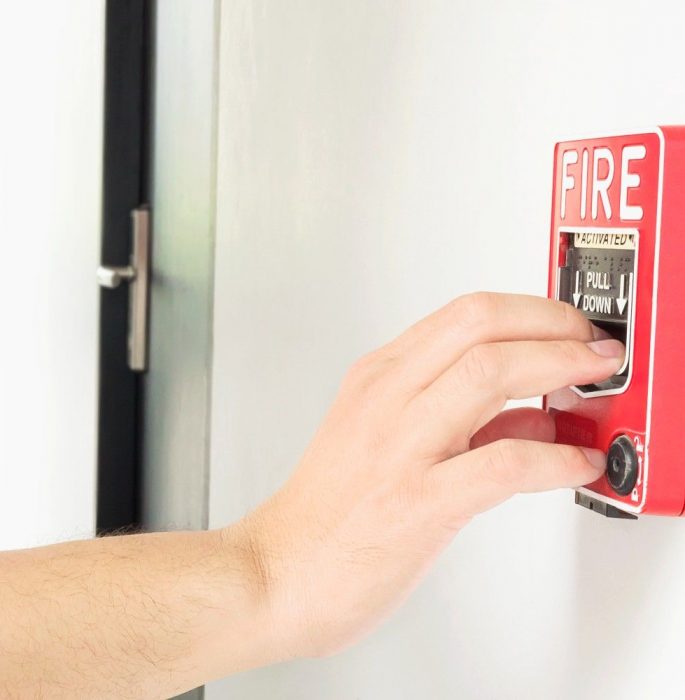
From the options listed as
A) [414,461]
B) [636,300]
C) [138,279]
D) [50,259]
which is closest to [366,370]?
[414,461]

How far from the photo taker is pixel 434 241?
84 centimetres

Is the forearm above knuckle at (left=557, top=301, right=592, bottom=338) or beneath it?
beneath

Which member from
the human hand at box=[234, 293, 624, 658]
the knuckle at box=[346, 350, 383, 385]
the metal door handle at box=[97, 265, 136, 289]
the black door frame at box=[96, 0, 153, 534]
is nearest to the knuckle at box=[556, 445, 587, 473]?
the human hand at box=[234, 293, 624, 658]

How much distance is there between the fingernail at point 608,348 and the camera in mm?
518

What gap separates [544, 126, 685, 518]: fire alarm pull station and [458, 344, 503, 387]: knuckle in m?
0.06

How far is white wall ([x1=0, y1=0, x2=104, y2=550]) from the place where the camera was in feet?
6.46

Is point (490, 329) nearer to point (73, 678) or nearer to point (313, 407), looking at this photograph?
point (73, 678)

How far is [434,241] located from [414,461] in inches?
12.1

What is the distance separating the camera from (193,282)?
161cm

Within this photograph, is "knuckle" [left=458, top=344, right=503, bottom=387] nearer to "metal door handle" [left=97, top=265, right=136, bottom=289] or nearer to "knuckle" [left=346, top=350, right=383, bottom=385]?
"knuckle" [left=346, top=350, right=383, bottom=385]

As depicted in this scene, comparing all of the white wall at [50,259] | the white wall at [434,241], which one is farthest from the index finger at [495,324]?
the white wall at [50,259]

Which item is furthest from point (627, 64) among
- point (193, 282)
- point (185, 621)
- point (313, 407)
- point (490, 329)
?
point (193, 282)

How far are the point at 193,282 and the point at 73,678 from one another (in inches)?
39.1

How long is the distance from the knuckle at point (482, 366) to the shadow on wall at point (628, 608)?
14 cm
